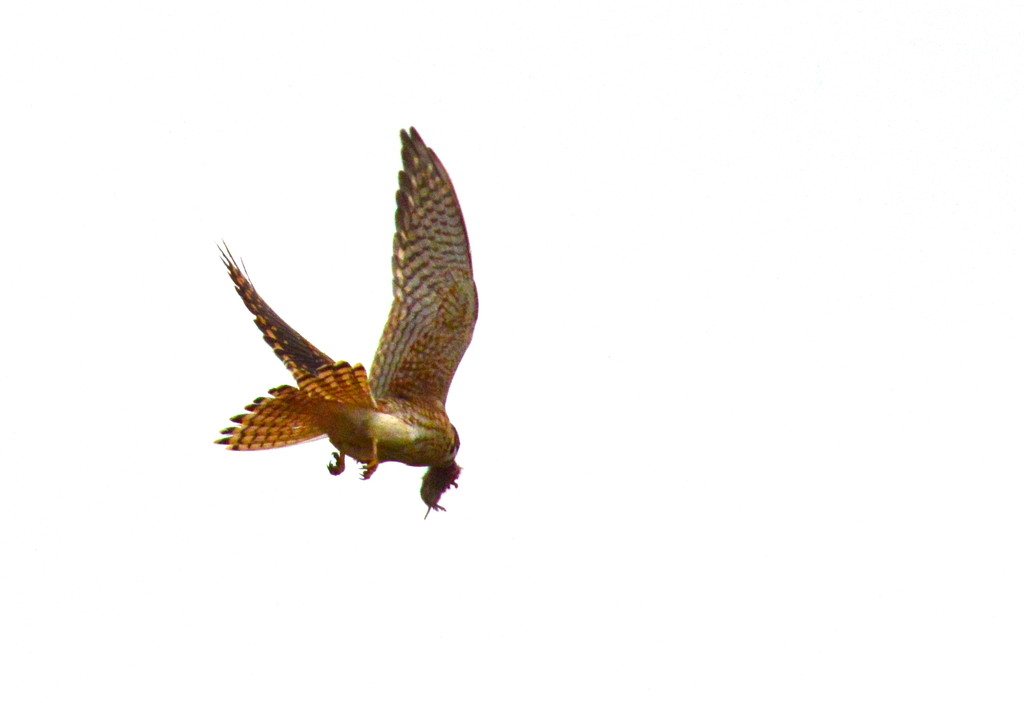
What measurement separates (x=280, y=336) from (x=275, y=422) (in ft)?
1.41

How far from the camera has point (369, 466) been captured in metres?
8.87

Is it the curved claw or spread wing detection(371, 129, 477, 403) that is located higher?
spread wing detection(371, 129, 477, 403)

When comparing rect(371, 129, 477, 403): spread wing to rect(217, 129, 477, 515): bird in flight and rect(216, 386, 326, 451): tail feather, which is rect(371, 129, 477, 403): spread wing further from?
rect(216, 386, 326, 451): tail feather

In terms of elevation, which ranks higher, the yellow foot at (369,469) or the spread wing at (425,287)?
the spread wing at (425,287)

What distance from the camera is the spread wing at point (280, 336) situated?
8641 mm

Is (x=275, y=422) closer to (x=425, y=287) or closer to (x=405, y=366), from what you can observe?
(x=405, y=366)

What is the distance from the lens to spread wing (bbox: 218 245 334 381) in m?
8.64

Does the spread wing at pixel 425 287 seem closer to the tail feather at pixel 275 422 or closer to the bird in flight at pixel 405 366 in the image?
the bird in flight at pixel 405 366

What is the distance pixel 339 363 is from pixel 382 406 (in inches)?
27.5

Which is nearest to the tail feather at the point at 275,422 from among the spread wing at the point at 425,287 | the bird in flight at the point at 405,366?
the bird in flight at the point at 405,366

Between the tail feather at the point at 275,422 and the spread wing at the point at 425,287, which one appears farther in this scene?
the spread wing at the point at 425,287

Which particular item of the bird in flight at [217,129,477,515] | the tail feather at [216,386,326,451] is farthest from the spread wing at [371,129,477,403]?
the tail feather at [216,386,326,451]

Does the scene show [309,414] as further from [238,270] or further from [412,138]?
[412,138]

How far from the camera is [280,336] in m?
8.79
